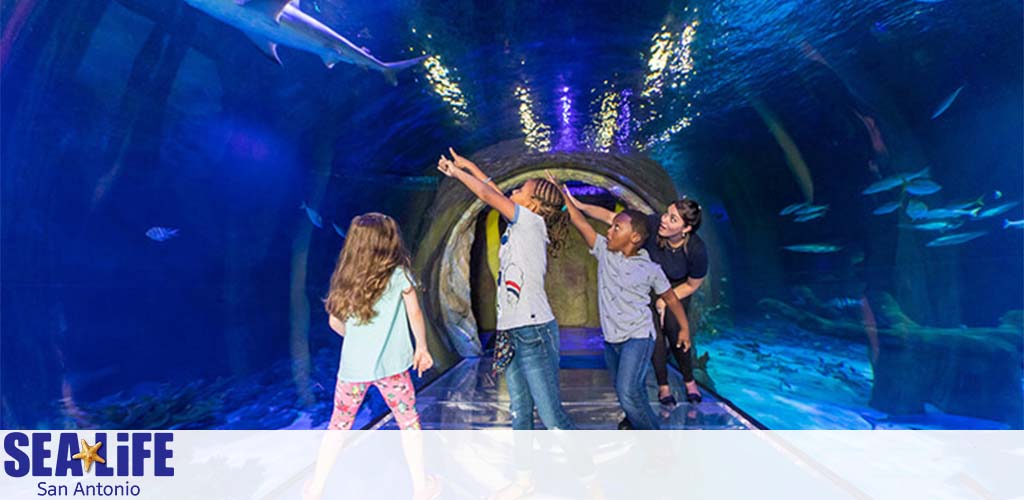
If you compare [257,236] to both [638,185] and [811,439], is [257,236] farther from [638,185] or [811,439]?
[638,185]

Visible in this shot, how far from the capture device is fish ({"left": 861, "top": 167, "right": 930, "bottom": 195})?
173 inches

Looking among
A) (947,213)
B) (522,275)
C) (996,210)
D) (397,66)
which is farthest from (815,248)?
(397,66)

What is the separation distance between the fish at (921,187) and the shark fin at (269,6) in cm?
516

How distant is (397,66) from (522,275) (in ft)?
8.22

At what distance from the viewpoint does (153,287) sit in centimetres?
310

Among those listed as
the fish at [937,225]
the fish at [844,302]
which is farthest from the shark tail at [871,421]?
the fish at [937,225]

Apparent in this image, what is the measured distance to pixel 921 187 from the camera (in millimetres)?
4434

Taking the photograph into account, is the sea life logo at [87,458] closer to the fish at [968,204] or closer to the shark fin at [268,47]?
the shark fin at [268,47]

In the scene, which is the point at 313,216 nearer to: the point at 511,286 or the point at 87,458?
the point at 87,458

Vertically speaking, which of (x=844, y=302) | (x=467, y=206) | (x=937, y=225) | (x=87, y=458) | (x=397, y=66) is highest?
(x=397, y=66)

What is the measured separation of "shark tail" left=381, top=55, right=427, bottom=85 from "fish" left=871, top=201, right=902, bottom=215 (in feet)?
14.4

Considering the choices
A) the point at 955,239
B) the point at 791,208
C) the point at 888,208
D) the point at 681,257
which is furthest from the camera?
the point at 791,208

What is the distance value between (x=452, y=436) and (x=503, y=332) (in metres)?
1.75

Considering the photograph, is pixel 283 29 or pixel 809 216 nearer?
pixel 283 29
